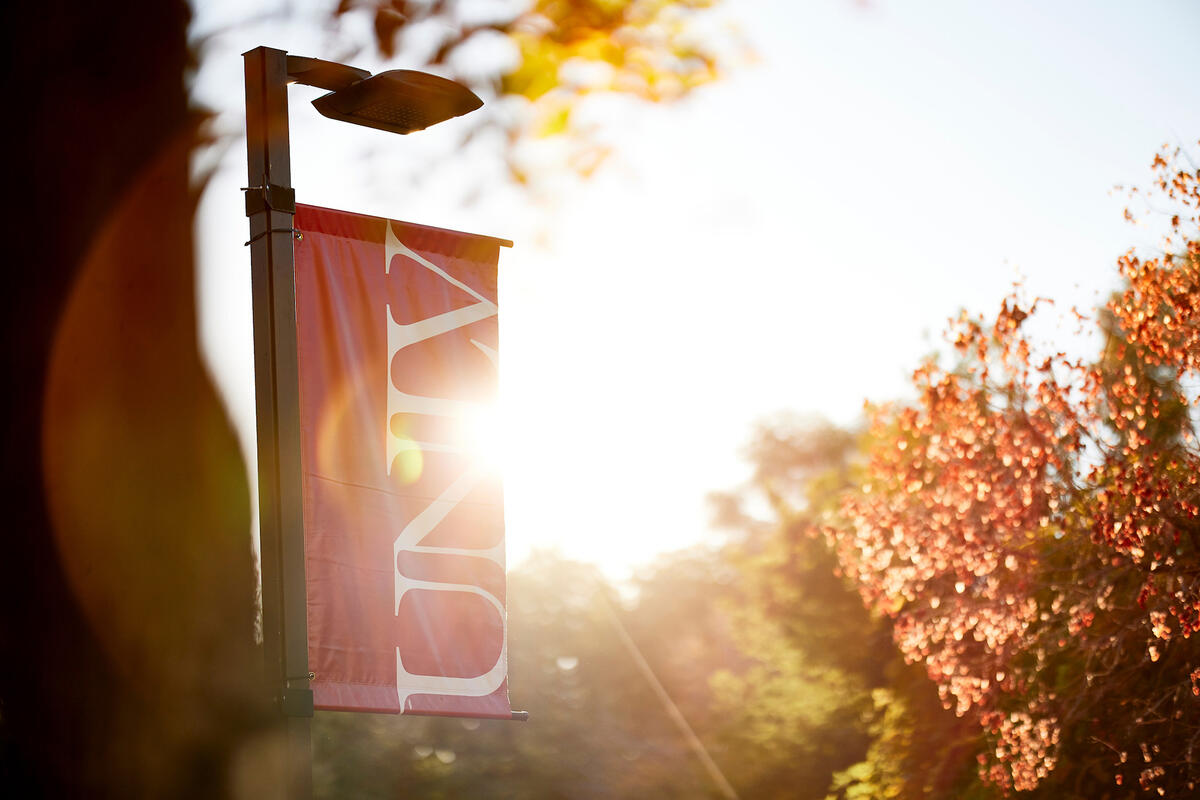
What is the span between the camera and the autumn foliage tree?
Result: 16.0 meters

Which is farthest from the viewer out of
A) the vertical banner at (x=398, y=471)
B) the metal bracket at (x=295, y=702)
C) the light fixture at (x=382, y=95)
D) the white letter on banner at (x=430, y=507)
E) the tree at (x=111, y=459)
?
the light fixture at (x=382, y=95)

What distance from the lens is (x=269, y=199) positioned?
22.1 feet

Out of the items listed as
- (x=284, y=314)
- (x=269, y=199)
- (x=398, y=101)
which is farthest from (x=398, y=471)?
(x=398, y=101)

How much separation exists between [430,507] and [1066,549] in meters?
14.3

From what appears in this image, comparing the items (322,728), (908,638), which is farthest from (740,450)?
(908,638)

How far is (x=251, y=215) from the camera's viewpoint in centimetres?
677

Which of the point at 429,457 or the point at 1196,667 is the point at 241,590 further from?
the point at 1196,667

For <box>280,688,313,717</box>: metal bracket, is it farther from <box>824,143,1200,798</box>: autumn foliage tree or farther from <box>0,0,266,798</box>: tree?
<box>824,143,1200,798</box>: autumn foliage tree

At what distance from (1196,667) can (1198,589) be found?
92.5 inches

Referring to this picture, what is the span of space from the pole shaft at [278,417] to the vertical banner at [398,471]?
0.45 feet

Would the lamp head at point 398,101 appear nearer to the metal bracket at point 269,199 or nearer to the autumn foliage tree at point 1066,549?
the metal bracket at point 269,199

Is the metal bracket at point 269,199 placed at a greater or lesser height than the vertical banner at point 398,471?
greater

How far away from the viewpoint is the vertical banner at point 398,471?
22.0ft

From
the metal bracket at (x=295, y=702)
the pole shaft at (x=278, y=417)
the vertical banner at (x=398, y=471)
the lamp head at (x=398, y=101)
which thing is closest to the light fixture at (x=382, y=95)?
the lamp head at (x=398, y=101)
